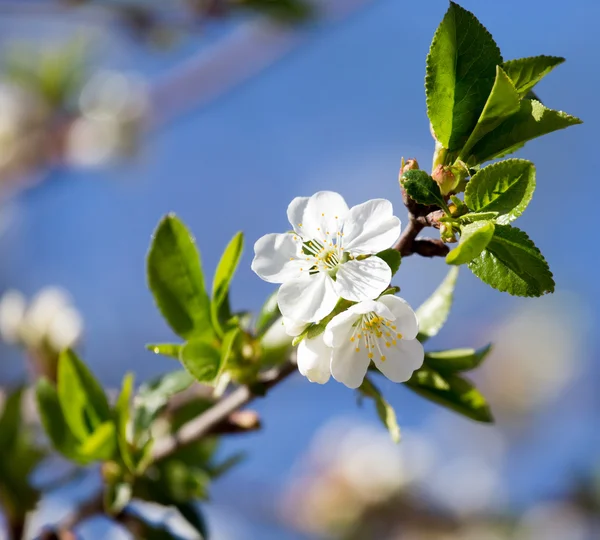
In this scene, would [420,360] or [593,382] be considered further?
[593,382]

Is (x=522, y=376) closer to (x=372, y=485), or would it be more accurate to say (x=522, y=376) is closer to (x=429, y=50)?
(x=372, y=485)

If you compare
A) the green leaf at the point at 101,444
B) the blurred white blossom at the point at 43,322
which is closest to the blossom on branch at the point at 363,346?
the green leaf at the point at 101,444

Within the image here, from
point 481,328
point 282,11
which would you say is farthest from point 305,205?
point 481,328

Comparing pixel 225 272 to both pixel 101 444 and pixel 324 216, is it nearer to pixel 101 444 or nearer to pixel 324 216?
pixel 324 216

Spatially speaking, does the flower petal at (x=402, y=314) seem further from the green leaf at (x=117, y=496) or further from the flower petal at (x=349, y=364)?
the green leaf at (x=117, y=496)

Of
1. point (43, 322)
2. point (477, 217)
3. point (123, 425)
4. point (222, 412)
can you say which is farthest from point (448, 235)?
point (43, 322)

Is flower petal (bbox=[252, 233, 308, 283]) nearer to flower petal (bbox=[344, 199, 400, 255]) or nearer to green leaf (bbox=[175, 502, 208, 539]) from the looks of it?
flower petal (bbox=[344, 199, 400, 255])
